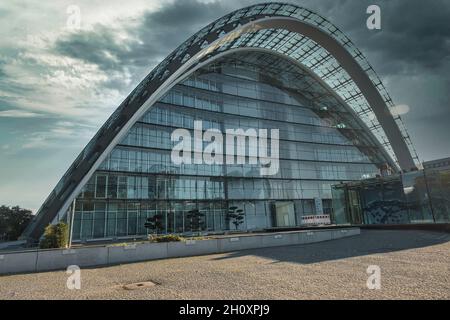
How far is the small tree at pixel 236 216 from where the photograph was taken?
45.5 m

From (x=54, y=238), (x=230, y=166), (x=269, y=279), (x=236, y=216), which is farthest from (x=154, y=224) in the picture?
(x=269, y=279)

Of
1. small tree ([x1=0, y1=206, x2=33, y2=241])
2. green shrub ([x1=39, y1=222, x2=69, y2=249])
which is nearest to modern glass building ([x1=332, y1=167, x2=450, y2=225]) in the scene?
green shrub ([x1=39, y1=222, x2=69, y2=249])

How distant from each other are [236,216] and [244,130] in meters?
15.1

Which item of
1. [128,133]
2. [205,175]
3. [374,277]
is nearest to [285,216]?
[205,175]

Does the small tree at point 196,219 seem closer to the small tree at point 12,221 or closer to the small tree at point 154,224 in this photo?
the small tree at point 154,224

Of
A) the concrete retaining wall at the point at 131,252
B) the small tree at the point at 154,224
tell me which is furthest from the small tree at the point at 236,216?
the concrete retaining wall at the point at 131,252

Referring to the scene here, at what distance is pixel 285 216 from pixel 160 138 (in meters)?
25.6

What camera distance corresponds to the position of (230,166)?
47.4 meters

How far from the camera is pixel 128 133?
129ft

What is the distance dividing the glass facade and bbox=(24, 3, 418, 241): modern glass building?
0.53 feet

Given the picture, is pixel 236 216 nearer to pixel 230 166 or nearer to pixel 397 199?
pixel 230 166
